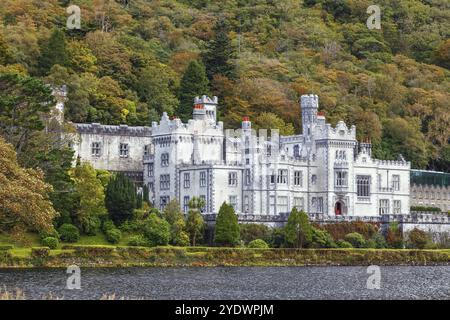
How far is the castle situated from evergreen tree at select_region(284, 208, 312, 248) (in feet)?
23.3

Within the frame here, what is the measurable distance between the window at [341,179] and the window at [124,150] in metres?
18.5

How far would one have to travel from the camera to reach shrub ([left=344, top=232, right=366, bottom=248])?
4491 inches

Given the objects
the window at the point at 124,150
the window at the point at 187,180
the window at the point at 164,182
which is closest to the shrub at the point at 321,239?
the window at the point at 187,180

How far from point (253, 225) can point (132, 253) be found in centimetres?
1394

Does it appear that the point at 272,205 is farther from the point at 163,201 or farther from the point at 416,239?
the point at 416,239

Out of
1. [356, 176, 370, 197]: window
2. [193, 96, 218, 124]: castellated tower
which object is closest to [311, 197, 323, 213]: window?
[356, 176, 370, 197]: window

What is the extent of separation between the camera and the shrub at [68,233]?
103438 mm

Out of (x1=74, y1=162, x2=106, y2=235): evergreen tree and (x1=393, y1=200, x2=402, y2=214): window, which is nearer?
(x1=74, y1=162, x2=106, y2=235): evergreen tree

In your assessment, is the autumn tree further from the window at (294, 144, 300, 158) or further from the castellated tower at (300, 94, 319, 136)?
the castellated tower at (300, 94, 319, 136)

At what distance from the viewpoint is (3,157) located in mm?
91125

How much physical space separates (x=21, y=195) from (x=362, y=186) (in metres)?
43.7

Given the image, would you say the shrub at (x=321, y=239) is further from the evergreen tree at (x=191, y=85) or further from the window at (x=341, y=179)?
the evergreen tree at (x=191, y=85)

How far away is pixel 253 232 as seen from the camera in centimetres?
11131
